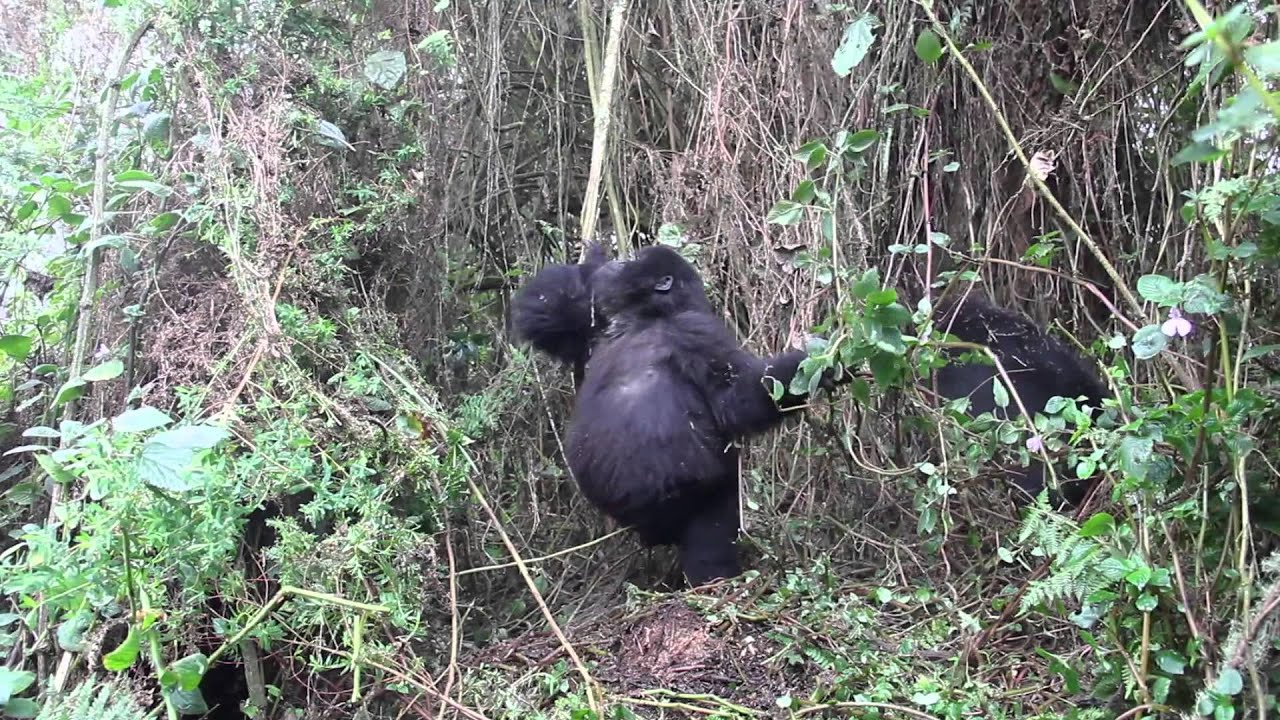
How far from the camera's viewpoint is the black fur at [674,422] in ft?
10.1

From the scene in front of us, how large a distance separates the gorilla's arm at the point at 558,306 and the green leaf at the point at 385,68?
75 centimetres

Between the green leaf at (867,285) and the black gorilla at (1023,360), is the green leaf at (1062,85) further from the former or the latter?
the green leaf at (867,285)

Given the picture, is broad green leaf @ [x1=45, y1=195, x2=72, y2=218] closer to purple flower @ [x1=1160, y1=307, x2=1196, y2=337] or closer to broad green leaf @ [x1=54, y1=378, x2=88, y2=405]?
broad green leaf @ [x1=54, y1=378, x2=88, y2=405]

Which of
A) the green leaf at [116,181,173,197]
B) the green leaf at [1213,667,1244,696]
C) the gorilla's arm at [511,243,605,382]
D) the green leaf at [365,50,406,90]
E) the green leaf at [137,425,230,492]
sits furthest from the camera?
the gorilla's arm at [511,243,605,382]

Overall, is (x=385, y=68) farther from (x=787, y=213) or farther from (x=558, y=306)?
(x=787, y=213)

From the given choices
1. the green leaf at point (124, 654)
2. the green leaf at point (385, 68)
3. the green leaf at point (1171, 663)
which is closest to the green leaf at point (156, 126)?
the green leaf at point (385, 68)

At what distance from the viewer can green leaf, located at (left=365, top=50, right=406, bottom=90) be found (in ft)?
10.7

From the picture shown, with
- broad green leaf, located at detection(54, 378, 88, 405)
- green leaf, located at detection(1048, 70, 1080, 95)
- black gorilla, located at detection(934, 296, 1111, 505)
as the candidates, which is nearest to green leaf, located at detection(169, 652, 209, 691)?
broad green leaf, located at detection(54, 378, 88, 405)

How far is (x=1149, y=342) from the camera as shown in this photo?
186 cm

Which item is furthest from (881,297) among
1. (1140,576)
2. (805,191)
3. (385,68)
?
(385,68)

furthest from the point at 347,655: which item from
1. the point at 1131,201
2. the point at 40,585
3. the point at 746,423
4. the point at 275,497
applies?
the point at 1131,201

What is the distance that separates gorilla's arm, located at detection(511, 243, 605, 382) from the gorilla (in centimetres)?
4

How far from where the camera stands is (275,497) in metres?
2.34

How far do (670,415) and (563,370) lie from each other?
72cm
